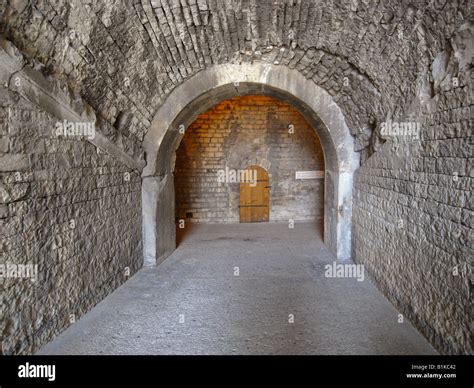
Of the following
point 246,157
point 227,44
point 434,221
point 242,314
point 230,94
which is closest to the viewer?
point 434,221

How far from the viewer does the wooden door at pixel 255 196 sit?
30.1 ft

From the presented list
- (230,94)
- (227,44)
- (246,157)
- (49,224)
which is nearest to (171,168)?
(230,94)

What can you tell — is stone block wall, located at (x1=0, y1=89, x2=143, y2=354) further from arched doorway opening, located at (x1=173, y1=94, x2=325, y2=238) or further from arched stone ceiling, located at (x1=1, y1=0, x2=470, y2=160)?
arched doorway opening, located at (x1=173, y1=94, x2=325, y2=238)

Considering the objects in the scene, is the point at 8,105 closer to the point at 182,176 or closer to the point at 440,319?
the point at 440,319

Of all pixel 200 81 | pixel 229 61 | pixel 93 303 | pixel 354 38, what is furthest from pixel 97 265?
pixel 354 38

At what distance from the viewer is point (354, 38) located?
3.55 meters

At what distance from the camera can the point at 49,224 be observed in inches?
114

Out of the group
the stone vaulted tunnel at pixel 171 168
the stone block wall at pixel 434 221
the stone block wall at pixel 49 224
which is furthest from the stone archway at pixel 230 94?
the stone block wall at pixel 434 221

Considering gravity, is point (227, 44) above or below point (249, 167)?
above

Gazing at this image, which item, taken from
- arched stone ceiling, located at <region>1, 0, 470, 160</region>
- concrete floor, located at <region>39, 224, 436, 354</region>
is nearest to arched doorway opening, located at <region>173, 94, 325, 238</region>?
concrete floor, located at <region>39, 224, 436, 354</region>

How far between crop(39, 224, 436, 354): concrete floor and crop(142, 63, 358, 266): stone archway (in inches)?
22.9

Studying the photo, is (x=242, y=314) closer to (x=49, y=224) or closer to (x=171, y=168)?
(x=49, y=224)

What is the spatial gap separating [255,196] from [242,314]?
229 inches

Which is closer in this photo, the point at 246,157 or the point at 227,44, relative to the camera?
the point at 227,44
